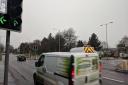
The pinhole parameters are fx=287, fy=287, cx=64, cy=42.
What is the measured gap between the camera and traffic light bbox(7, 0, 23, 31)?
750cm

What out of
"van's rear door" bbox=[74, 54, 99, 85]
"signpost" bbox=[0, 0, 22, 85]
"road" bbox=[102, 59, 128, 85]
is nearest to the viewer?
"signpost" bbox=[0, 0, 22, 85]

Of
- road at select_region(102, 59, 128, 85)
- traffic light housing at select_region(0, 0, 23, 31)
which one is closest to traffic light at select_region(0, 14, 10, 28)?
traffic light housing at select_region(0, 0, 23, 31)

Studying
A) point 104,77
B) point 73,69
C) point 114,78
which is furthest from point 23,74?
point 73,69

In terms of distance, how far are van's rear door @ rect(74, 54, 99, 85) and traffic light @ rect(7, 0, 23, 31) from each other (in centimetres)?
318

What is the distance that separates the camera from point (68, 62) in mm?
10227

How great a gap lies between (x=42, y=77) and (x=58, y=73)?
8.21 ft

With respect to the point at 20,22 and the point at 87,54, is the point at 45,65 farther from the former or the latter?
the point at 20,22

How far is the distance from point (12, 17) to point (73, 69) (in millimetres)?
3434

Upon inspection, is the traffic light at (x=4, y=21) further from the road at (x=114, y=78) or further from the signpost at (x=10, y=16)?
the road at (x=114, y=78)

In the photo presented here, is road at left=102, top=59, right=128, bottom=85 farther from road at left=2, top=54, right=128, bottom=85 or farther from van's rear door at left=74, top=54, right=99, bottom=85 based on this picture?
van's rear door at left=74, top=54, right=99, bottom=85

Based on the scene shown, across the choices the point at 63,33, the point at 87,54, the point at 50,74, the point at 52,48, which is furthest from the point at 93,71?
the point at 63,33

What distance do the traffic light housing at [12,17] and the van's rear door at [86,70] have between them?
10.5ft

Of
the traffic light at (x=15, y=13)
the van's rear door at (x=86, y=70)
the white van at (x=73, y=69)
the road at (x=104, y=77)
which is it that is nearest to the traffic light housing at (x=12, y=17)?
the traffic light at (x=15, y=13)

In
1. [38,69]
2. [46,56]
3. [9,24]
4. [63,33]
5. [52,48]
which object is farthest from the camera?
[63,33]
